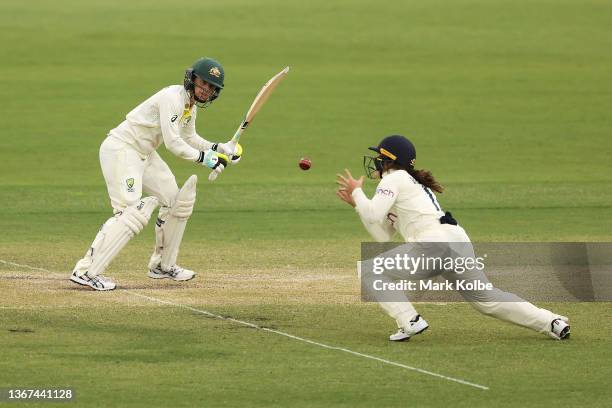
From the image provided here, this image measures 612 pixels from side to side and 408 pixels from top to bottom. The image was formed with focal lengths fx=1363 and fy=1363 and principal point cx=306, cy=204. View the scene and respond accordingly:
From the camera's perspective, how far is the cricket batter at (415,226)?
10531 millimetres

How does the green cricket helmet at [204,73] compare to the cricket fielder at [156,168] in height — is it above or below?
above

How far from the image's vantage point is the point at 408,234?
10.8 m

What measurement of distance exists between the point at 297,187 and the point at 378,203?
1139cm

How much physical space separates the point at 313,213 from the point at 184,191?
6.16m

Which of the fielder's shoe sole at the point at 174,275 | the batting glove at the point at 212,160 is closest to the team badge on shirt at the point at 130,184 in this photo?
the batting glove at the point at 212,160

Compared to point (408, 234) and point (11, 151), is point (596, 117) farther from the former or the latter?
point (408, 234)

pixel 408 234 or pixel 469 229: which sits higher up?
pixel 469 229

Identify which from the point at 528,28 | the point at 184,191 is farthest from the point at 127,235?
the point at 528,28

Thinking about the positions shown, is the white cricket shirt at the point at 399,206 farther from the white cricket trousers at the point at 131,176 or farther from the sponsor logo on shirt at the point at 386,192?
the white cricket trousers at the point at 131,176

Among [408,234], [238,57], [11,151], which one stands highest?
[238,57]

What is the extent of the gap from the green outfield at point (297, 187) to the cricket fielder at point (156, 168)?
297 mm

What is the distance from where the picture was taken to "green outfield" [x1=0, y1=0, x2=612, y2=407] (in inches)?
379

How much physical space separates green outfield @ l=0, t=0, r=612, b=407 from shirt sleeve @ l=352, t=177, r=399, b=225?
100 cm

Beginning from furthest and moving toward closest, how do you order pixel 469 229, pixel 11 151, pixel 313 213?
pixel 11 151, pixel 313 213, pixel 469 229
